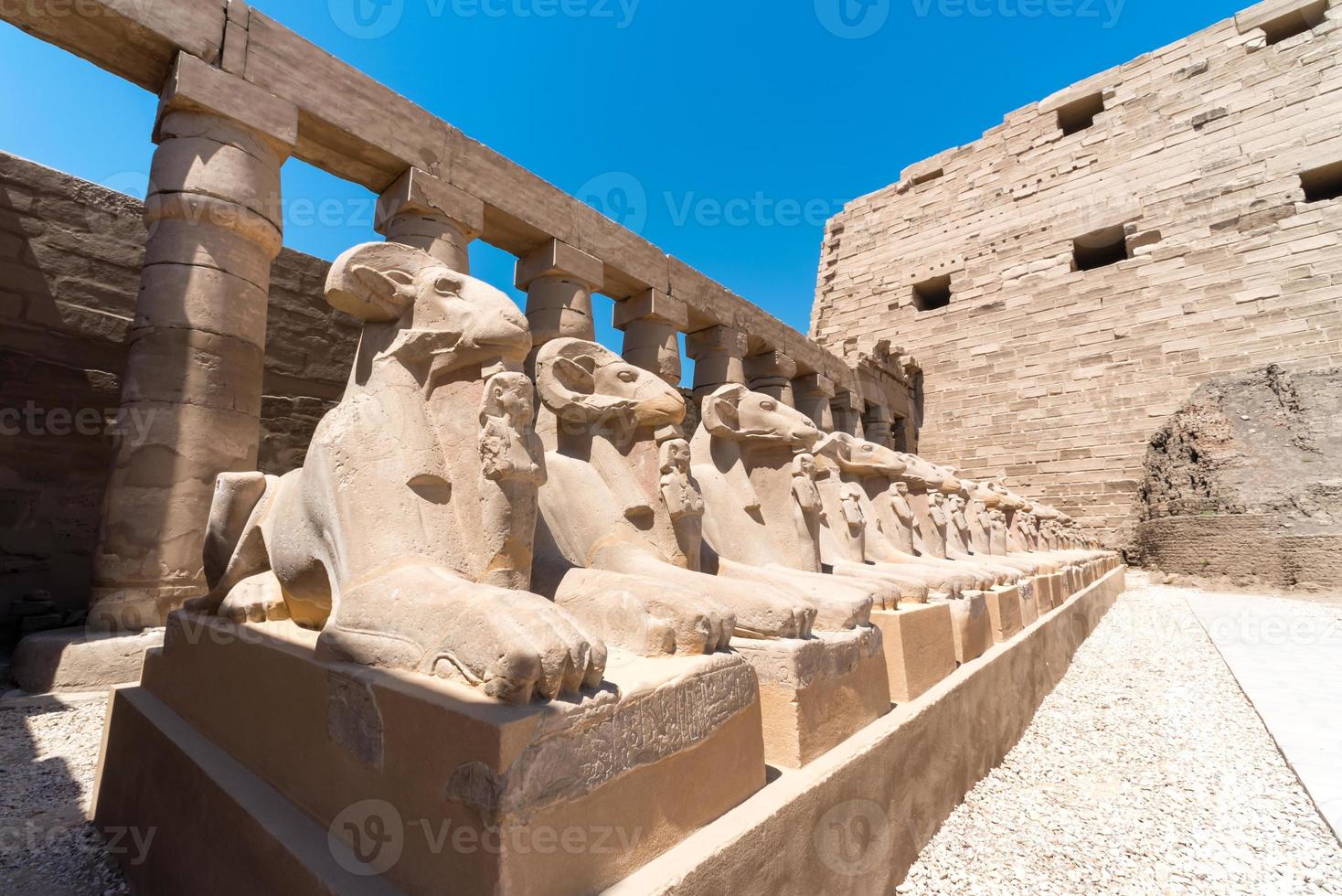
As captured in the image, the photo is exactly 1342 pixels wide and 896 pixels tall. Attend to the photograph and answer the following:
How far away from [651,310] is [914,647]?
6525mm

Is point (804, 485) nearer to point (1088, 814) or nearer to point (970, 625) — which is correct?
point (970, 625)

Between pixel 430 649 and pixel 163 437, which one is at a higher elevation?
pixel 163 437

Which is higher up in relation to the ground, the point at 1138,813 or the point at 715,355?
the point at 715,355

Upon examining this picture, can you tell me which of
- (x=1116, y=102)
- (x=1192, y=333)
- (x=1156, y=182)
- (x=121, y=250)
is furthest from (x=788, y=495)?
(x=1116, y=102)

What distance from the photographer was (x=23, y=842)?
6.97 ft

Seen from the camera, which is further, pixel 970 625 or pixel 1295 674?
pixel 1295 674

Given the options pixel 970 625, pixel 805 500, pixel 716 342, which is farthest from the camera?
pixel 716 342

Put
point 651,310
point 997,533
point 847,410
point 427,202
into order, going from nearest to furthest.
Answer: point 427,202
point 997,533
point 651,310
point 847,410

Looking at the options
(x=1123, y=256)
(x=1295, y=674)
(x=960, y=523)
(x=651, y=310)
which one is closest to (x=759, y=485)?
(x=960, y=523)

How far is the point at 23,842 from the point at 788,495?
116 inches

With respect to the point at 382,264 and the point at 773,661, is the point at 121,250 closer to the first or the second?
the point at 382,264

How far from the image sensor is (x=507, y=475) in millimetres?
1689

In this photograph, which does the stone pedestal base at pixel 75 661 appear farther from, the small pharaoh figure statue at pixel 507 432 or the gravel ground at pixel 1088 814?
the small pharaoh figure statue at pixel 507 432
